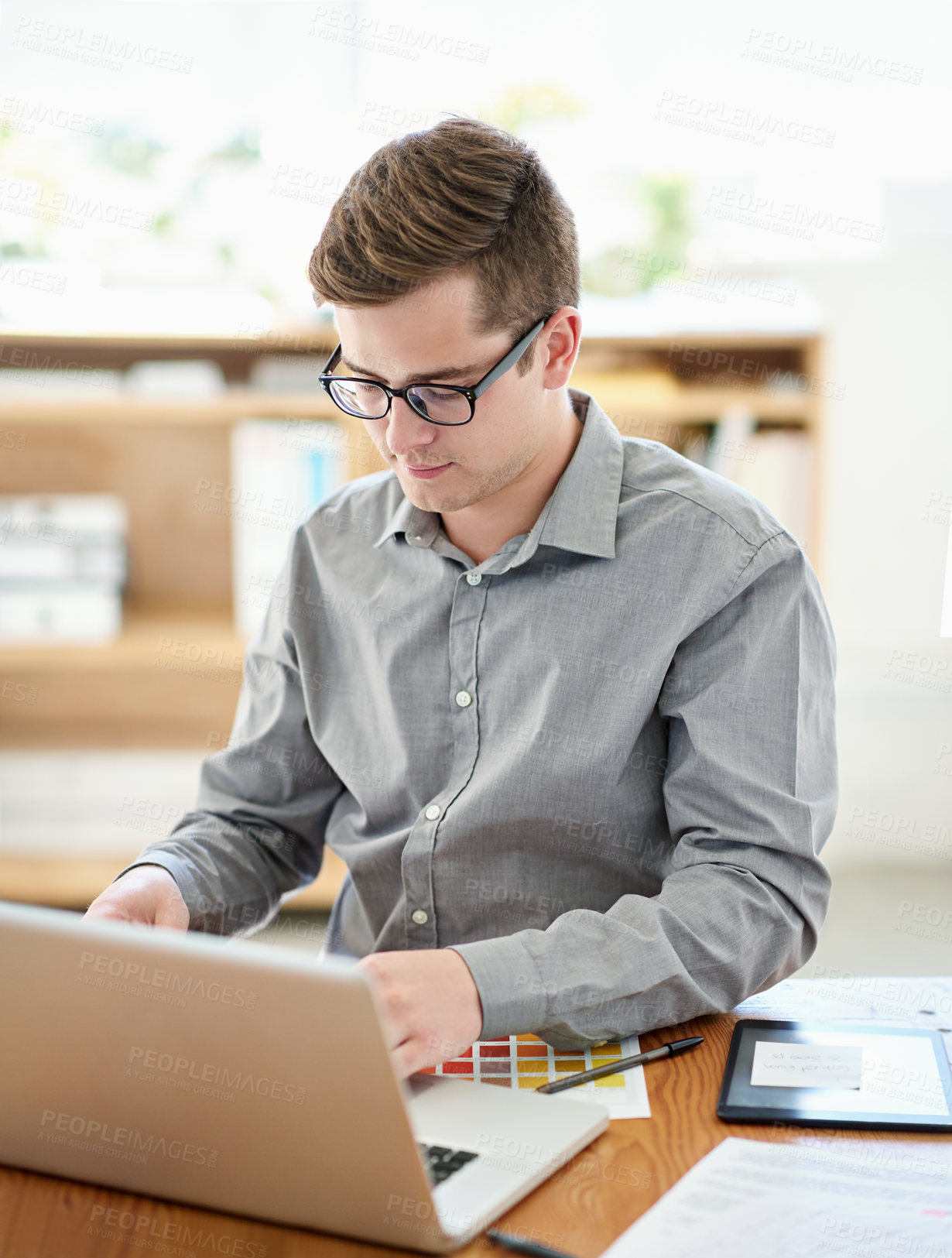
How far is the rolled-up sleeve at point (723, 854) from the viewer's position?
97cm

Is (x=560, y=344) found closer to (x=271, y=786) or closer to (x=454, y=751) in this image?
(x=454, y=751)

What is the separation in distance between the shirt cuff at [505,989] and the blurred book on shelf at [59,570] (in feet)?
6.36

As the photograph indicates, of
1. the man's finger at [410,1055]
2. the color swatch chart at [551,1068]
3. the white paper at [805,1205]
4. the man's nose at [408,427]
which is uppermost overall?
the man's nose at [408,427]

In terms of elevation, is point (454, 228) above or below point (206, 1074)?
above

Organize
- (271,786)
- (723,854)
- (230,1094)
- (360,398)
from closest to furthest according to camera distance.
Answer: (230,1094), (723,854), (360,398), (271,786)

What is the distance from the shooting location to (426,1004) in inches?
35.7

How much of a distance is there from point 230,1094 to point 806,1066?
46cm

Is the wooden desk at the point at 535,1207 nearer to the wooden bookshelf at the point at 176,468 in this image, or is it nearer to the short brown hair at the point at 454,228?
the short brown hair at the point at 454,228

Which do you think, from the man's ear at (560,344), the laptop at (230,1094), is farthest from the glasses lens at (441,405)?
the laptop at (230,1094)

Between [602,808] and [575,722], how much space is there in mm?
90

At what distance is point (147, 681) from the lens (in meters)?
2.97

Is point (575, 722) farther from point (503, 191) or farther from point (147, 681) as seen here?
point (147, 681)

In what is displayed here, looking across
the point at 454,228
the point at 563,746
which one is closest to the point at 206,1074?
the point at 563,746

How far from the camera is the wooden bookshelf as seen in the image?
259cm
